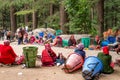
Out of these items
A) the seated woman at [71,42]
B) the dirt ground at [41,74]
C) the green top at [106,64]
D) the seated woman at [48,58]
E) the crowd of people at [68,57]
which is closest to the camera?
the dirt ground at [41,74]

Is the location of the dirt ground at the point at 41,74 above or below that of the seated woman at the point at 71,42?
below

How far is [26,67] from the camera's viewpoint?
1309cm

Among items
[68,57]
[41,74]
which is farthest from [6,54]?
[68,57]

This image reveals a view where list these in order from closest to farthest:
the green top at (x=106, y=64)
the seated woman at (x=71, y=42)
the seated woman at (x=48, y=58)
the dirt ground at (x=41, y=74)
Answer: the dirt ground at (x=41, y=74) < the green top at (x=106, y=64) < the seated woman at (x=48, y=58) < the seated woman at (x=71, y=42)

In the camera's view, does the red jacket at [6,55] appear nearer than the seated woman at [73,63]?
No

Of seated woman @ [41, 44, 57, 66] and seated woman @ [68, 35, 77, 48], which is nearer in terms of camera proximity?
seated woman @ [41, 44, 57, 66]

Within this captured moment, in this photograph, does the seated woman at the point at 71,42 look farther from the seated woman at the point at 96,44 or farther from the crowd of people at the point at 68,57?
the seated woman at the point at 96,44

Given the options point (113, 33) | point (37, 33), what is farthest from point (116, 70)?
point (37, 33)

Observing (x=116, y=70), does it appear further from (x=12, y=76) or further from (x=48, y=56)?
(x=12, y=76)

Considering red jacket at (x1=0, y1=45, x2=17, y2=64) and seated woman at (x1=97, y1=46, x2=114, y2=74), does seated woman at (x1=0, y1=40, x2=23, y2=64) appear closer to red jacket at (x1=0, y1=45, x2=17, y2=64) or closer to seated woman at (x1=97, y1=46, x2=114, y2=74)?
red jacket at (x1=0, y1=45, x2=17, y2=64)

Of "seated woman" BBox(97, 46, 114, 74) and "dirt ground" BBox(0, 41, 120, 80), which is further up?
"seated woman" BBox(97, 46, 114, 74)

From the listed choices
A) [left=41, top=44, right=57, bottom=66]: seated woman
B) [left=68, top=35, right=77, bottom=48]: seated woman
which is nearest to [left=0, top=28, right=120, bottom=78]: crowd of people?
[left=41, top=44, right=57, bottom=66]: seated woman

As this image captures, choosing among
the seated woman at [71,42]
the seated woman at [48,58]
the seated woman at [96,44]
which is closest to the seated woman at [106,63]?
the seated woman at [48,58]

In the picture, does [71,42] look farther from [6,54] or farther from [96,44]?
[6,54]
